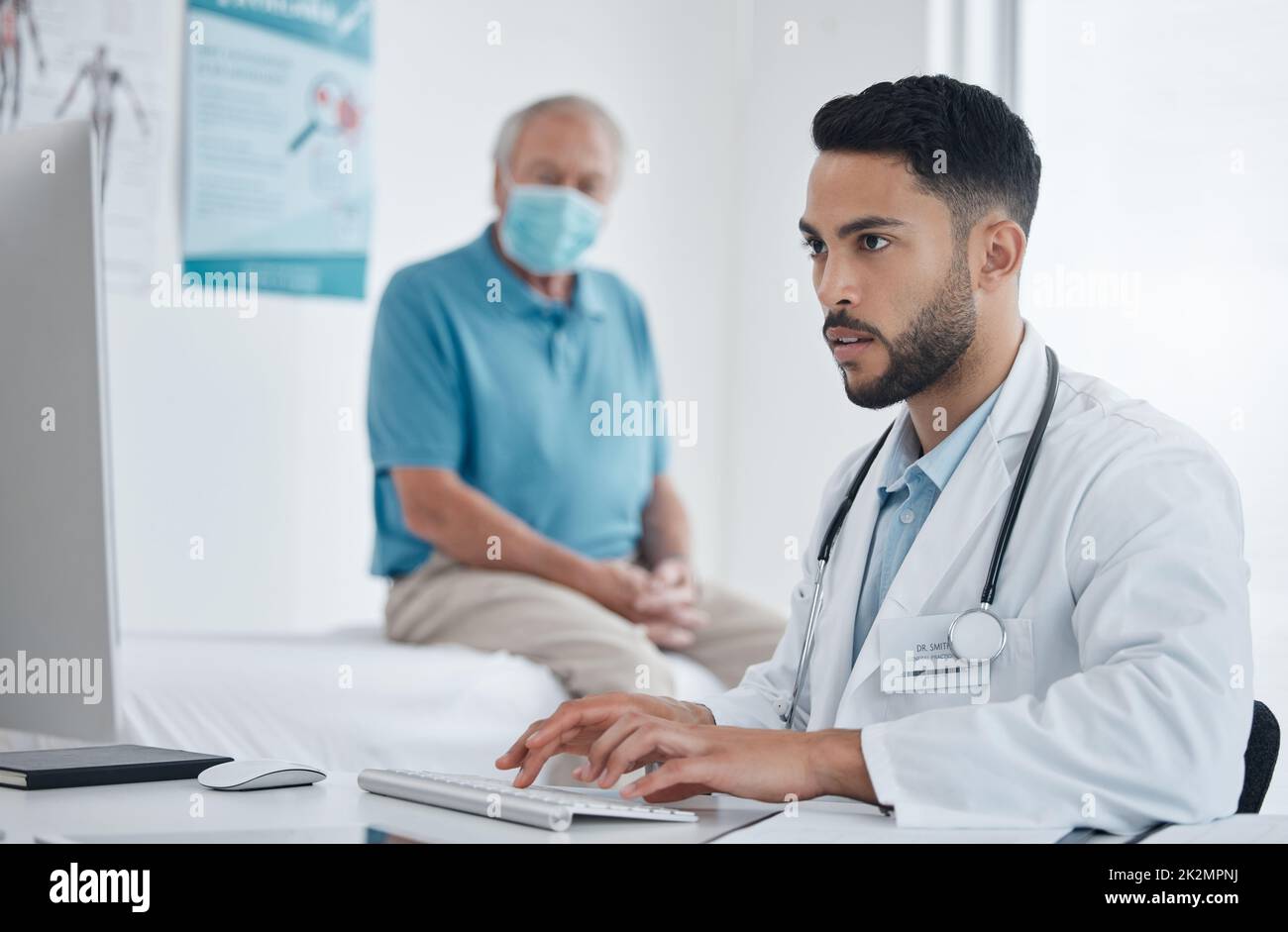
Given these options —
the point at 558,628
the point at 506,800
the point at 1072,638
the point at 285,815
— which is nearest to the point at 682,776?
the point at 506,800

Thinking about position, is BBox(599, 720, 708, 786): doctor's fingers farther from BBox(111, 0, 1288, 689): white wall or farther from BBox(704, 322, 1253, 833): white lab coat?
BBox(111, 0, 1288, 689): white wall

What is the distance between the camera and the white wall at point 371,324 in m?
2.91

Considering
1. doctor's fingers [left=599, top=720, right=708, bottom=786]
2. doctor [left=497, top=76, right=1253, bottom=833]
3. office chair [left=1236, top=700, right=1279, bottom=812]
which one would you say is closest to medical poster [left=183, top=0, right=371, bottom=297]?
doctor [left=497, top=76, right=1253, bottom=833]

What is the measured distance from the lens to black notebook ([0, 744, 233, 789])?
3.44 feet

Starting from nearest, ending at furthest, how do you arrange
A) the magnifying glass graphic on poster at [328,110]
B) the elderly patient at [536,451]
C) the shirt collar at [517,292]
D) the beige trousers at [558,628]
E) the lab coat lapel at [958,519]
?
the lab coat lapel at [958,519] → the beige trousers at [558,628] → the elderly patient at [536,451] → the shirt collar at [517,292] → the magnifying glass graphic on poster at [328,110]

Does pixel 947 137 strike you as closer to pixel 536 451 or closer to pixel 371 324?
pixel 536 451

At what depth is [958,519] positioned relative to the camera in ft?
4.03

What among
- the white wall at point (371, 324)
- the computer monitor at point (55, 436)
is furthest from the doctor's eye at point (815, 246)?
the white wall at point (371, 324)

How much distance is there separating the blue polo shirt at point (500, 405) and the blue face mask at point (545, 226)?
5 centimetres

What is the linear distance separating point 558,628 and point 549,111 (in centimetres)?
110

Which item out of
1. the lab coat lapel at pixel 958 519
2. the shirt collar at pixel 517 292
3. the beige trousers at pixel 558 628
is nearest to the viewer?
the lab coat lapel at pixel 958 519

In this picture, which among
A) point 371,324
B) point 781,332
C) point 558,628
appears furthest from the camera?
point 781,332

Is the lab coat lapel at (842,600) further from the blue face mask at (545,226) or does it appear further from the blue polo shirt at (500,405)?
the blue face mask at (545,226)

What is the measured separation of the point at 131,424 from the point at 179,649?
74 centimetres
